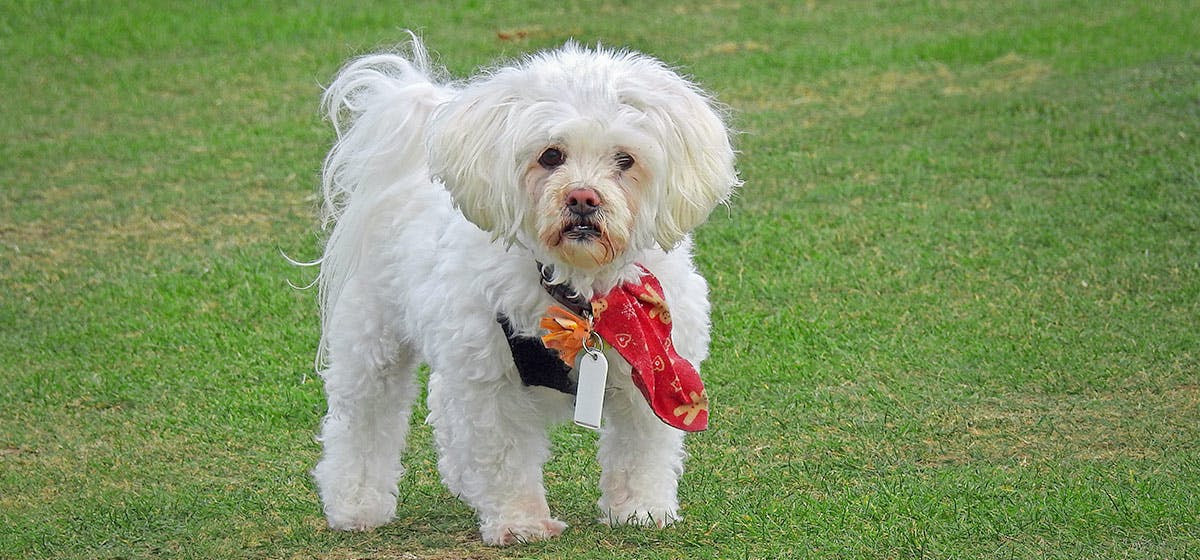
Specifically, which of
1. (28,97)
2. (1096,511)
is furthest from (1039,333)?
(28,97)

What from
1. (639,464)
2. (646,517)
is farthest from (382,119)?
(646,517)

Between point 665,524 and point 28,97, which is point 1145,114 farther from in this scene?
point 28,97

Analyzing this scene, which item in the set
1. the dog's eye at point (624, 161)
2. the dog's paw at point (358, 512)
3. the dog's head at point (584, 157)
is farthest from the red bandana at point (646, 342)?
the dog's paw at point (358, 512)

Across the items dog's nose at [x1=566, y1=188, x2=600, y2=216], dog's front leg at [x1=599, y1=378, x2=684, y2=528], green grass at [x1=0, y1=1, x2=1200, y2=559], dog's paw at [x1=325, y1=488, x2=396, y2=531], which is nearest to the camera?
dog's nose at [x1=566, y1=188, x2=600, y2=216]

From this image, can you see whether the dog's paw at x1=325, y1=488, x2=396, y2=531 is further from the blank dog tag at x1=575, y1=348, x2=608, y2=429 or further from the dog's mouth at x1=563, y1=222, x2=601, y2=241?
the dog's mouth at x1=563, y1=222, x2=601, y2=241

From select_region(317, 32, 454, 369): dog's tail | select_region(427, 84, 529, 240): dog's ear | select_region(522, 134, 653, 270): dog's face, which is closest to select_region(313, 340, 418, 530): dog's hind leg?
select_region(317, 32, 454, 369): dog's tail

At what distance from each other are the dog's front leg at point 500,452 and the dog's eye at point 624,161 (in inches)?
27.6

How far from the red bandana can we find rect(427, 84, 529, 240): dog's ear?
0.30 m

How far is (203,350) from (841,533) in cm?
363

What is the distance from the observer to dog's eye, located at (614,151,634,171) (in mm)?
3926

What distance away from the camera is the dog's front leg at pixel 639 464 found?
434cm

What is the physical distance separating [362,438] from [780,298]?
2.78 m

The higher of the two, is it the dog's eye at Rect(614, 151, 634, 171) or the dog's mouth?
the dog's eye at Rect(614, 151, 634, 171)

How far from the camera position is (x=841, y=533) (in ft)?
14.0
